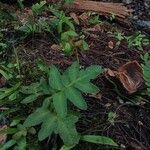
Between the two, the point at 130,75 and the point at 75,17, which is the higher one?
the point at 75,17

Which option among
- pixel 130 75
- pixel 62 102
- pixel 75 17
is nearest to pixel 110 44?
pixel 75 17

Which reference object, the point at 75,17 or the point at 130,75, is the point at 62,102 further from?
the point at 75,17

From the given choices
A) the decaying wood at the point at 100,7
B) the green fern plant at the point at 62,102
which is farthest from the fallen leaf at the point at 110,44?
the green fern plant at the point at 62,102

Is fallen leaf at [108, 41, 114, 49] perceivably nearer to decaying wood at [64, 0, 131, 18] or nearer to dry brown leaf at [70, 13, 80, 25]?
dry brown leaf at [70, 13, 80, 25]

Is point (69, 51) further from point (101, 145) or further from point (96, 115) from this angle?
point (101, 145)

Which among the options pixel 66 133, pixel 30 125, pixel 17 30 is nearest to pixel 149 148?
pixel 66 133

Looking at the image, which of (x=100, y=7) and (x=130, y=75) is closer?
(x=130, y=75)
